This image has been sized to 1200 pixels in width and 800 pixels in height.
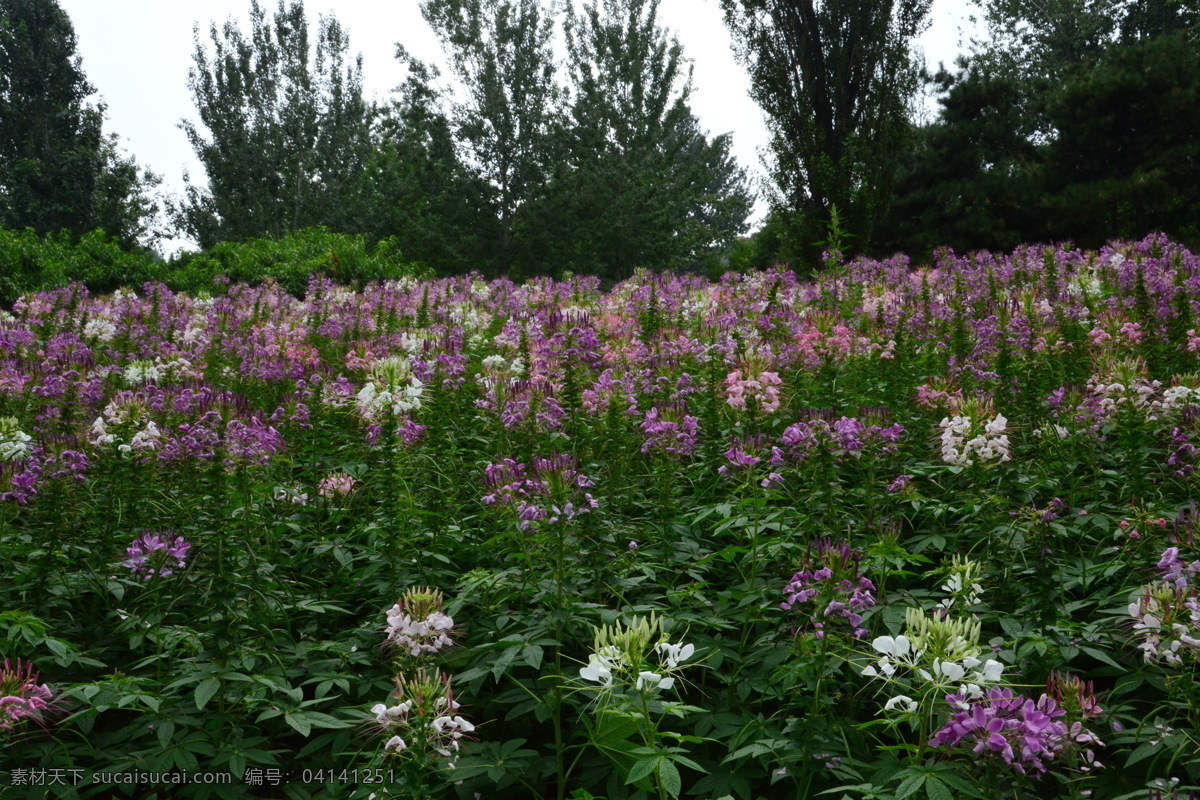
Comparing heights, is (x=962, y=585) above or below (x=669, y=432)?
below

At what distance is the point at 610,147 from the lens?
2716 centimetres

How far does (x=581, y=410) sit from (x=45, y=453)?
8.83ft

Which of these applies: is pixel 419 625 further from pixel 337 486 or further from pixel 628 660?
pixel 337 486

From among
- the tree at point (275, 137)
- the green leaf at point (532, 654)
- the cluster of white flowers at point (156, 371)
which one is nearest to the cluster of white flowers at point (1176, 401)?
the green leaf at point (532, 654)

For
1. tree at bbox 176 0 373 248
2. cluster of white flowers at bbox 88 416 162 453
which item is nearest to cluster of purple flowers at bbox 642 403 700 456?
cluster of white flowers at bbox 88 416 162 453

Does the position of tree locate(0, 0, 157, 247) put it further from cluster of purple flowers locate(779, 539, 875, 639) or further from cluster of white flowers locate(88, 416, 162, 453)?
cluster of purple flowers locate(779, 539, 875, 639)

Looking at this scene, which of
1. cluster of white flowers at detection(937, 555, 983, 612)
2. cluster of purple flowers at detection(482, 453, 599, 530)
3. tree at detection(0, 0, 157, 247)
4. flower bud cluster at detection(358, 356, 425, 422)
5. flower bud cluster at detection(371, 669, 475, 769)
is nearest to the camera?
flower bud cluster at detection(371, 669, 475, 769)

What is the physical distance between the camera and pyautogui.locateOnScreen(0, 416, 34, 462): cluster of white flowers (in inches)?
137

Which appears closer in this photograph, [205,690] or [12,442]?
[205,690]

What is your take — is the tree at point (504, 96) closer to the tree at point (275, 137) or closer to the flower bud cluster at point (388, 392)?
the tree at point (275, 137)

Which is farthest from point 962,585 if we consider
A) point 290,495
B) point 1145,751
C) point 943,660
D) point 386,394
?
point 290,495

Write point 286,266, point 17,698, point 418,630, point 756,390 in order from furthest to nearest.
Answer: point 286,266 → point 756,390 → point 418,630 → point 17,698

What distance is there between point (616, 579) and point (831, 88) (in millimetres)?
14460

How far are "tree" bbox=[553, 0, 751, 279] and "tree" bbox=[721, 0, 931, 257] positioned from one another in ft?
36.7
